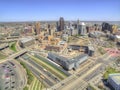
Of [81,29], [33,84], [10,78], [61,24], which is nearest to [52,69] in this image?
[33,84]

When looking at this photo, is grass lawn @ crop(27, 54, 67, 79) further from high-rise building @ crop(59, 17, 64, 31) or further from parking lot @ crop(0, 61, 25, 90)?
high-rise building @ crop(59, 17, 64, 31)

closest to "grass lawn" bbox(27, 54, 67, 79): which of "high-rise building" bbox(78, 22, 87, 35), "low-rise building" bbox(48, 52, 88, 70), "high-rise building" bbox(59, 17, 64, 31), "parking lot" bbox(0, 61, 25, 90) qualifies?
"low-rise building" bbox(48, 52, 88, 70)

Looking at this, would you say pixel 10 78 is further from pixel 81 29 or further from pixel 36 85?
pixel 81 29

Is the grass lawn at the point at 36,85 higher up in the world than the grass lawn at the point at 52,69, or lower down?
lower down

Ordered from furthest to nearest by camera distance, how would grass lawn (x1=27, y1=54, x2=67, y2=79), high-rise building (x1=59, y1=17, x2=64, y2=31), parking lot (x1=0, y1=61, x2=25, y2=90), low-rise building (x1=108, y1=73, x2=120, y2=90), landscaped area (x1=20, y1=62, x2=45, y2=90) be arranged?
1. high-rise building (x1=59, y1=17, x2=64, y2=31)
2. grass lawn (x1=27, y1=54, x2=67, y2=79)
3. landscaped area (x1=20, y1=62, x2=45, y2=90)
4. parking lot (x1=0, y1=61, x2=25, y2=90)
5. low-rise building (x1=108, y1=73, x2=120, y2=90)

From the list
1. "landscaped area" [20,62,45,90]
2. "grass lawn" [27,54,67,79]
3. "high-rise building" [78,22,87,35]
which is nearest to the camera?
"landscaped area" [20,62,45,90]

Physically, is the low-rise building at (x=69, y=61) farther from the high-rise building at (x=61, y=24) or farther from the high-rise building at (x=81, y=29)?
the high-rise building at (x=61, y=24)

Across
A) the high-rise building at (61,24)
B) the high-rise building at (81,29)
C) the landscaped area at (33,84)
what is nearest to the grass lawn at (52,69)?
the landscaped area at (33,84)

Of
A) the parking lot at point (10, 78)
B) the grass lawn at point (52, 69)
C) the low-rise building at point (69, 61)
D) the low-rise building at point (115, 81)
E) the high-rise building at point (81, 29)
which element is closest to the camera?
the low-rise building at point (115, 81)

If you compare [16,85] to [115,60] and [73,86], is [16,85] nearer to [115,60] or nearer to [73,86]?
[73,86]

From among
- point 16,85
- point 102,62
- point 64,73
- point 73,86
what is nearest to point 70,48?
point 102,62

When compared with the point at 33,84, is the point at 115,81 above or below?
above

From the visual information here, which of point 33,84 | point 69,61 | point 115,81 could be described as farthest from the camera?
point 69,61
